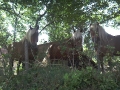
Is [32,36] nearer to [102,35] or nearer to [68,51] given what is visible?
[68,51]

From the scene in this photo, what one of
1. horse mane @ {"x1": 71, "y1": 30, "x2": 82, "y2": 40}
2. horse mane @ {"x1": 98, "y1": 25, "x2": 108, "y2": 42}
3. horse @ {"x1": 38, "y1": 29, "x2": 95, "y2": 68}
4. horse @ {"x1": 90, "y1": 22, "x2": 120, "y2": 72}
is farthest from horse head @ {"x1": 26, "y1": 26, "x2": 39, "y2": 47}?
horse mane @ {"x1": 98, "y1": 25, "x2": 108, "y2": 42}

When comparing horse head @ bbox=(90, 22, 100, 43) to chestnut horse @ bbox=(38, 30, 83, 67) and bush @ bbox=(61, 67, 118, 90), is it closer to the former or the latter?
chestnut horse @ bbox=(38, 30, 83, 67)

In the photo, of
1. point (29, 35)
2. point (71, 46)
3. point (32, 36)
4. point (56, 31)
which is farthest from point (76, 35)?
point (29, 35)

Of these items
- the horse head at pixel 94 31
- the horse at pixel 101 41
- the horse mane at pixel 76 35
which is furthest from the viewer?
the horse mane at pixel 76 35

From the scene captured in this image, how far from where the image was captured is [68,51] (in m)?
7.68

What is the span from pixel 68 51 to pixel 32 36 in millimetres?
1496

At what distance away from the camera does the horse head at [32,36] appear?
805 centimetres

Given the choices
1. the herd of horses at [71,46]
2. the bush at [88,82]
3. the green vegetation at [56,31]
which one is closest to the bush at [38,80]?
the green vegetation at [56,31]

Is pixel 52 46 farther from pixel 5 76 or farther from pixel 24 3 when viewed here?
pixel 5 76

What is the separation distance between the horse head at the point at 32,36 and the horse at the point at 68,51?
306mm

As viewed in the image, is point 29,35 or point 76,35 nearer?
point 29,35

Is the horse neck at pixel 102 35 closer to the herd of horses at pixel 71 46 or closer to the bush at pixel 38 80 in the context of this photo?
the herd of horses at pixel 71 46

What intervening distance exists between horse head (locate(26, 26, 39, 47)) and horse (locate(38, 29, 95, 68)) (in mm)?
306

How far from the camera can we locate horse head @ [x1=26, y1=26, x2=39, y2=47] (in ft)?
26.4
